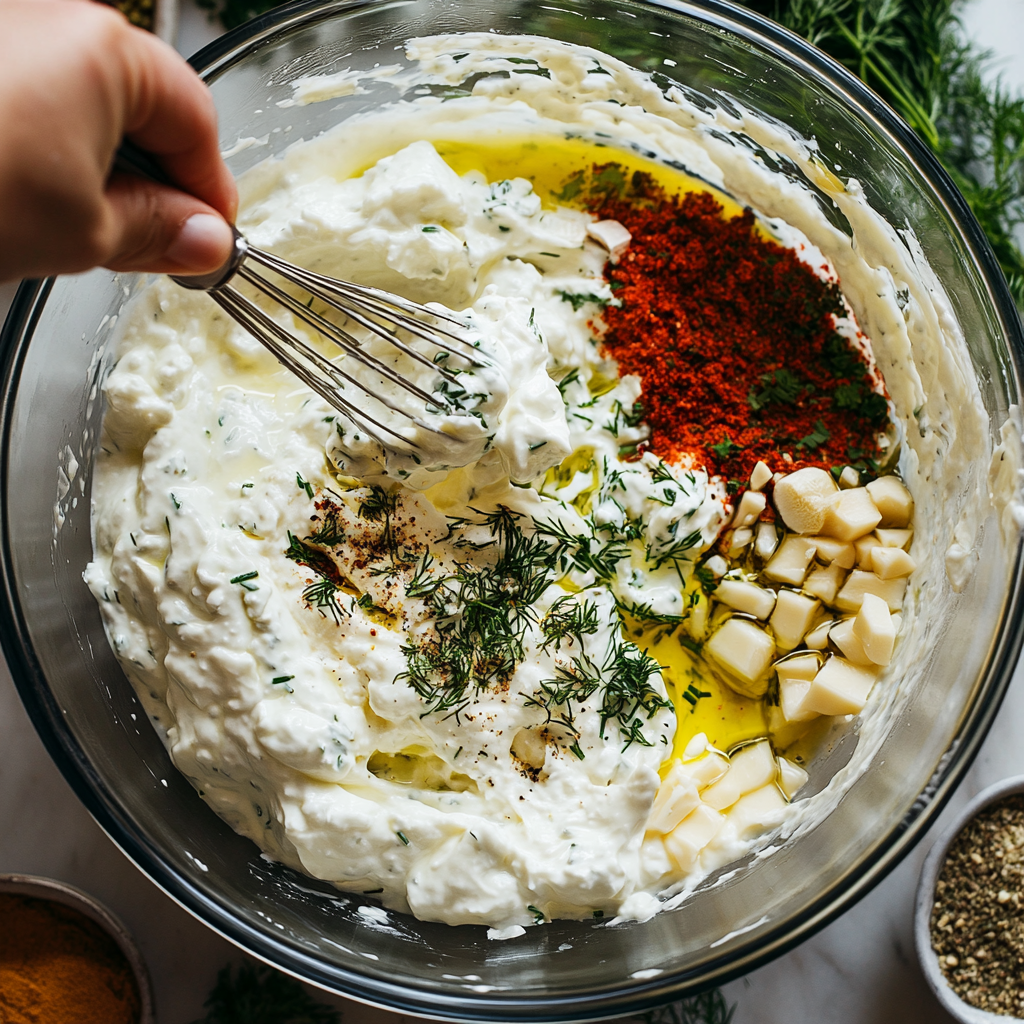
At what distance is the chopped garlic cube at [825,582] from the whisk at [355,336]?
88cm

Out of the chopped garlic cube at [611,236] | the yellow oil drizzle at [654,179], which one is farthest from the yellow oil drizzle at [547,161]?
the chopped garlic cube at [611,236]

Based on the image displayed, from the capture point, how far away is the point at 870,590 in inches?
71.8

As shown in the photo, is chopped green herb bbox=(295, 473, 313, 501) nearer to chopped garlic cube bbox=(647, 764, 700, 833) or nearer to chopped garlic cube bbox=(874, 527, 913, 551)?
chopped garlic cube bbox=(647, 764, 700, 833)

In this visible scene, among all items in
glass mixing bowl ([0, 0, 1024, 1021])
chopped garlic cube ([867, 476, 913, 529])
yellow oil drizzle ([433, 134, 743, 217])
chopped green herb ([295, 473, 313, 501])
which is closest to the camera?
glass mixing bowl ([0, 0, 1024, 1021])

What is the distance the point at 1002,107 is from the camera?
191cm

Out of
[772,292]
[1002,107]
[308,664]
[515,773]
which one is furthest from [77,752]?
[1002,107]

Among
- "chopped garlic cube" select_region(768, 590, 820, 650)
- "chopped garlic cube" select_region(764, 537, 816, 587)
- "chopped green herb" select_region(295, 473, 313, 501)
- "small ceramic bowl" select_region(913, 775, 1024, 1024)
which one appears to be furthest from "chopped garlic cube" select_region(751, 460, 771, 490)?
"chopped green herb" select_region(295, 473, 313, 501)

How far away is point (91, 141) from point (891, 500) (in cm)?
163

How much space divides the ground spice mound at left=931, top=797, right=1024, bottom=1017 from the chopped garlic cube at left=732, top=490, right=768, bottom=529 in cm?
80

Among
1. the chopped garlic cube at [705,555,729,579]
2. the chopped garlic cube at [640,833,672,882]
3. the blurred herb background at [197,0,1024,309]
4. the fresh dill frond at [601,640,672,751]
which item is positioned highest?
the blurred herb background at [197,0,1024,309]

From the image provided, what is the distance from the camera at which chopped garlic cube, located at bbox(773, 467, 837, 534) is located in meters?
1.79

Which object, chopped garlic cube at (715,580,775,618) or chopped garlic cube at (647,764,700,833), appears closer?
chopped garlic cube at (647,764,700,833)

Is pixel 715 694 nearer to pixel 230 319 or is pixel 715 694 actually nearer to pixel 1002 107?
pixel 230 319

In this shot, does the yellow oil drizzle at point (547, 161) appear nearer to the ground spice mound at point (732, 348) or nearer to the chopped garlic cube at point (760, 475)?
the ground spice mound at point (732, 348)
